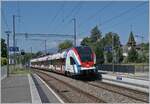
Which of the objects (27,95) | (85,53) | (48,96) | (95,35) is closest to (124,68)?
(85,53)

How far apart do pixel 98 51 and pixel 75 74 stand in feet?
266

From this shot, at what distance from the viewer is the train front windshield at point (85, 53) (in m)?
33.5

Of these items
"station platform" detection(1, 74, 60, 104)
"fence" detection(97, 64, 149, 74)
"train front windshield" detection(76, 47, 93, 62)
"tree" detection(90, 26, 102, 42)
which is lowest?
"station platform" detection(1, 74, 60, 104)

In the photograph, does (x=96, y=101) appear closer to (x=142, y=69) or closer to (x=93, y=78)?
(x=93, y=78)

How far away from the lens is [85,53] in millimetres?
33781

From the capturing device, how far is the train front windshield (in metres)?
33.5

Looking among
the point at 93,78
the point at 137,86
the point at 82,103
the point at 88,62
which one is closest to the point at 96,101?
the point at 82,103

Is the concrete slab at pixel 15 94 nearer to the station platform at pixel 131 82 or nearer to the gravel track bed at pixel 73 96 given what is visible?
the gravel track bed at pixel 73 96

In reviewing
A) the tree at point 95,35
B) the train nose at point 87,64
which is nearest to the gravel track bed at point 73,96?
the train nose at point 87,64

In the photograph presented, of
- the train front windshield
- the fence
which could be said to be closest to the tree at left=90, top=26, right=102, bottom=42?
the fence

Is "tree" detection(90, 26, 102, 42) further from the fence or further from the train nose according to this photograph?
the train nose

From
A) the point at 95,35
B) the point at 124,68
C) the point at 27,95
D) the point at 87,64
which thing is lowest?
the point at 27,95

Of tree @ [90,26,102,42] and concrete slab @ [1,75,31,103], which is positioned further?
tree @ [90,26,102,42]

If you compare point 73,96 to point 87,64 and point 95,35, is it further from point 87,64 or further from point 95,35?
point 95,35
